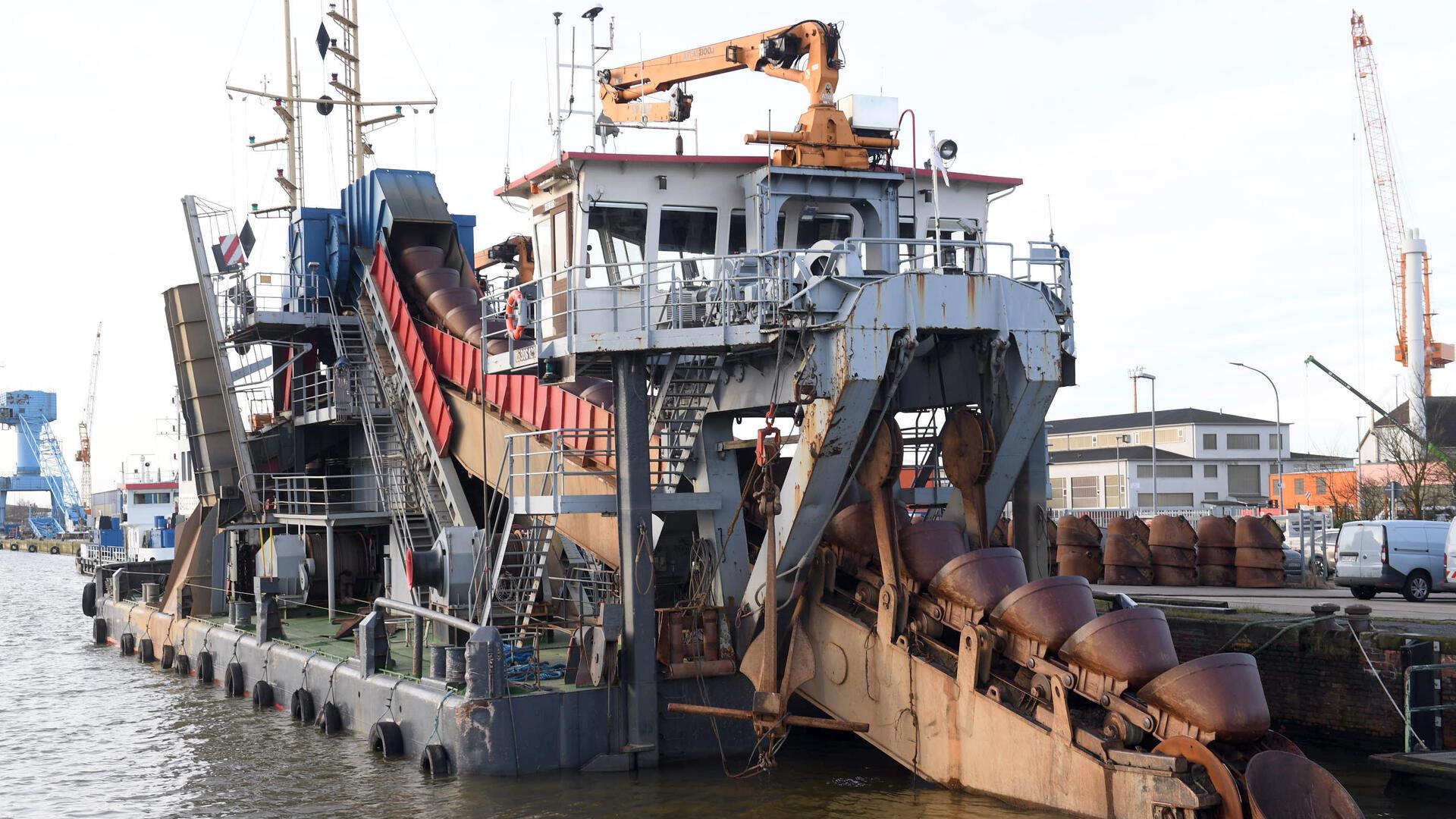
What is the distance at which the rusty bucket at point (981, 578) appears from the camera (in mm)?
15992

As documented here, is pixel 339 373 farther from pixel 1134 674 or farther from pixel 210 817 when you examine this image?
pixel 1134 674

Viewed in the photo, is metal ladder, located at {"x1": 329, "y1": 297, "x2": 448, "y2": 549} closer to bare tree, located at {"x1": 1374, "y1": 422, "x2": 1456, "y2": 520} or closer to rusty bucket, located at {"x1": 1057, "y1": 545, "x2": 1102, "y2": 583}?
rusty bucket, located at {"x1": 1057, "y1": 545, "x2": 1102, "y2": 583}

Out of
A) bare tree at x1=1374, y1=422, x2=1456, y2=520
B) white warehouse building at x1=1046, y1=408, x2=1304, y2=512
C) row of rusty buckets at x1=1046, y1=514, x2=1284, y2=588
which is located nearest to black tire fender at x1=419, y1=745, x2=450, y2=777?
row of rusty buckets at x1=1046, y1=514, x2=1284, y2=588

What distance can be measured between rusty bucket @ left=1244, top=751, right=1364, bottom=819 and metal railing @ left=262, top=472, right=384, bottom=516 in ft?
73.6

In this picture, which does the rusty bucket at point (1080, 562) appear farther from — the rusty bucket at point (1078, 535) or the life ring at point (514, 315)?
the life ring at point (514, 315)

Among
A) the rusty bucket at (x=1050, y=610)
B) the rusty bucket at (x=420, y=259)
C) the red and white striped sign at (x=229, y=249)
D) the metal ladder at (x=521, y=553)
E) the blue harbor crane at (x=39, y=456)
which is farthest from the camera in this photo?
the blue harbor crane at (x=39, y=456)

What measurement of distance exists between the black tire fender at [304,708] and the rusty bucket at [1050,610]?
13.0 m

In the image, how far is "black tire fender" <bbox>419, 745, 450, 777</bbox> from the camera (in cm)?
1766

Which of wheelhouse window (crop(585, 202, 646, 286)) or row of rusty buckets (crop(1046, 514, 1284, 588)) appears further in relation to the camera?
row of rusty buckets (crop(1046, 514, 1284, 588))

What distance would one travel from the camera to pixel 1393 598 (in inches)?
1092

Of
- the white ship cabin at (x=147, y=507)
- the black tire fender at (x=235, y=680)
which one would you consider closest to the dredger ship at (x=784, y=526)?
the black tire fender at (x=235, y=680)

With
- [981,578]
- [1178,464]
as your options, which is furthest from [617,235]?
[1178,464]

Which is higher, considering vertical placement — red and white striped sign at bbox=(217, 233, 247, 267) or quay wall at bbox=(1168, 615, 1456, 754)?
red and white striped sign at bbox=(217, 233, 247, 267)

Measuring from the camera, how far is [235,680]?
89.7 feet
